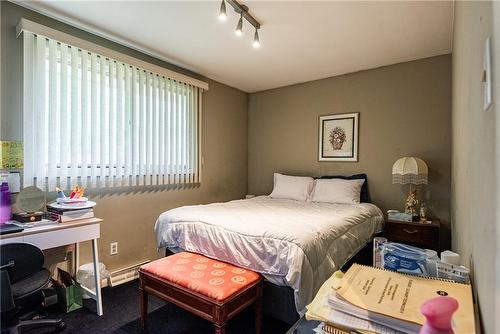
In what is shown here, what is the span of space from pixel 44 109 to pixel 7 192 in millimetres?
692

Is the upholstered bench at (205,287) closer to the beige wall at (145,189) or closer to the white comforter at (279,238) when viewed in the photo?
the white comforter at (279,238)

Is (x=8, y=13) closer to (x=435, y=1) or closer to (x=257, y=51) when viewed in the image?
(x=257, y=51)

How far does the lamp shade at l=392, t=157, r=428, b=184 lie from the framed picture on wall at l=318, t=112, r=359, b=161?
2.11 feet

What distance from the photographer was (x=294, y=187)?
3.57m

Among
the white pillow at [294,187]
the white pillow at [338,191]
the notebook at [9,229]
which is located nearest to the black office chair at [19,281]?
the notebook at [9,229]

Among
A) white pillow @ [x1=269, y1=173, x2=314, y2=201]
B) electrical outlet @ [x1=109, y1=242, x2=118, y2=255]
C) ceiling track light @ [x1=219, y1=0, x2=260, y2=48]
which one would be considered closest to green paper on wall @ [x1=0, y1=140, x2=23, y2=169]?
electrical outlet @ [x1=109, y1=242, x2=118, y2=255]

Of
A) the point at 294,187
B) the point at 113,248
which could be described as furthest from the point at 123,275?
the point at 294,187

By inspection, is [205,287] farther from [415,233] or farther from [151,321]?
[415,233]

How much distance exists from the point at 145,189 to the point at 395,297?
108 inches

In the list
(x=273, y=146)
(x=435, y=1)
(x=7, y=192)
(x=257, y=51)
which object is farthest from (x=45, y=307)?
(x=435, y=1)

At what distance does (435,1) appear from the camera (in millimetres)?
2006

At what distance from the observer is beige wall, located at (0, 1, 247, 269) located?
2.06m

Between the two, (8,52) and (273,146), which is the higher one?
(8,52)

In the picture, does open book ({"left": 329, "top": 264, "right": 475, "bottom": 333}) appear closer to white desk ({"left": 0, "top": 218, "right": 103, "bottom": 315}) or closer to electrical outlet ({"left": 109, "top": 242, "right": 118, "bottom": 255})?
white desk ({"left": 0, "top": 218, "right": 103, "bottom": 315})
